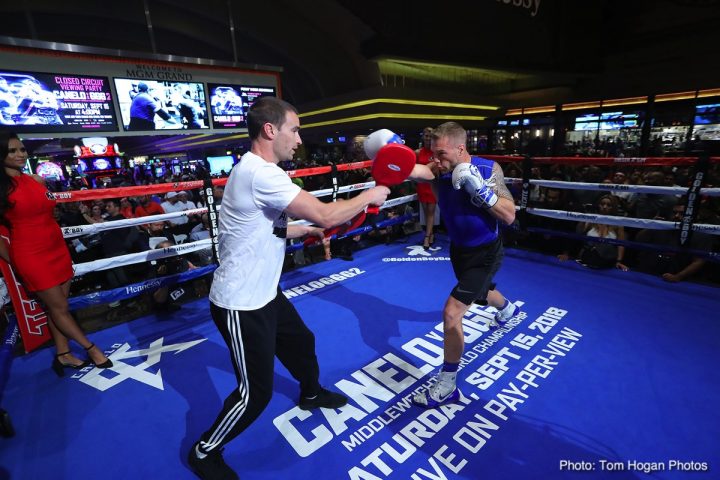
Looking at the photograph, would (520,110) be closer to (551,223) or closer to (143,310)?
(551,223)

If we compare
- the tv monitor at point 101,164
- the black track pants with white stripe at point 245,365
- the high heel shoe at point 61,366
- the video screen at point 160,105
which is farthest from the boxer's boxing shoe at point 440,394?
the tv monitor at point 101,164

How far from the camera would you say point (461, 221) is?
2.19m

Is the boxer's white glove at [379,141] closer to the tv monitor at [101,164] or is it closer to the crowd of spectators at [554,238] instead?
the crowd of spectators at [554,238]

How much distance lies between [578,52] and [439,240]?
13.1 feet

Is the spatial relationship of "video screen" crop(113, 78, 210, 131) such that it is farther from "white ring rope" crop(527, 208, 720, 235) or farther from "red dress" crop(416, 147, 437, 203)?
"white ring rope" crop(527, 208, 720, 235)

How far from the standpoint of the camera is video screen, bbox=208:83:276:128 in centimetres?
579

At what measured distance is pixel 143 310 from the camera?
11.7ft

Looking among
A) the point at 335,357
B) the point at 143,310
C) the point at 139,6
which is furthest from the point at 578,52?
the point at 139,6

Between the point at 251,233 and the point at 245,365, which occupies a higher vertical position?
the point at 251,233

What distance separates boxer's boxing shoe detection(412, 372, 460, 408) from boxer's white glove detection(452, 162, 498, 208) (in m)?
1.02

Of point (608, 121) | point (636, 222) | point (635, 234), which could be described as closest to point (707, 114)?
point (608, 121)

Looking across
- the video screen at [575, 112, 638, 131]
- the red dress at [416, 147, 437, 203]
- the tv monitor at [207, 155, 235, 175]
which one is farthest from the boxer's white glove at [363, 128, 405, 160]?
the tv monitor at [207, 155, 235, 175]

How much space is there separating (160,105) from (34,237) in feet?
12.1

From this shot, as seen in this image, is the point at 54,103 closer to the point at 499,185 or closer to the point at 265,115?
the point at 265,115
